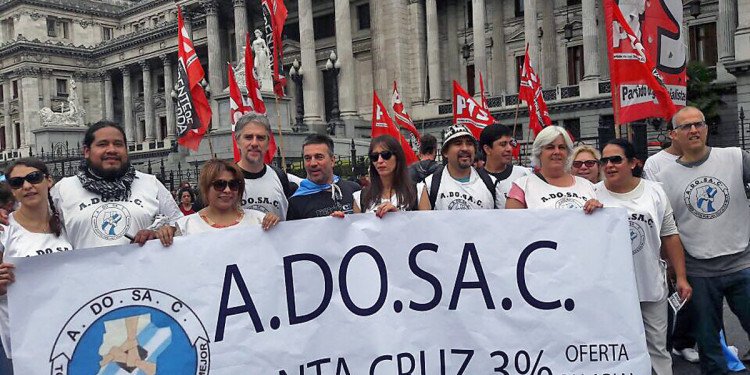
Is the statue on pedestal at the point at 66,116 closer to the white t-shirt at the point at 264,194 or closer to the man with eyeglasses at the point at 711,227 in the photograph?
the white t-shirt at the point at 264,194

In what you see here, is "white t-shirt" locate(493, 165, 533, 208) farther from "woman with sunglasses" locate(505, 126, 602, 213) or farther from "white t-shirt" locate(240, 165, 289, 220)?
"white t-shirt" locate(240, 165, 289, 220)

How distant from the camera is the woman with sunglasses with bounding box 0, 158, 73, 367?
448cm

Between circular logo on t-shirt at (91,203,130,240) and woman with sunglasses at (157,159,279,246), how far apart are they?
0.34 meters

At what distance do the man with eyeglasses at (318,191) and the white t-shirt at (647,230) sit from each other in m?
1.97

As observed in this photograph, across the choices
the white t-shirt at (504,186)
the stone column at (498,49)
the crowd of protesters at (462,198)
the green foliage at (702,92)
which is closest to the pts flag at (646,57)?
the crowd of protesters at (462,198)

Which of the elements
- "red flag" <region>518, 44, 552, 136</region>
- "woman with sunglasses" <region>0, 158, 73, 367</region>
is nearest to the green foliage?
"red flag" <region>518, 44, 552, 136</region>

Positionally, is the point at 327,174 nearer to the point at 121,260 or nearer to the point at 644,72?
the point at 121,260

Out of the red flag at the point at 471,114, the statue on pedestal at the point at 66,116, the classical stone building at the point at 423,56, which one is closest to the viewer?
the red flag at the point at 471,114

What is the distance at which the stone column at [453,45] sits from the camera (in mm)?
43781

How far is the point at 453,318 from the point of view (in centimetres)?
461

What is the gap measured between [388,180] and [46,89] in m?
72.8

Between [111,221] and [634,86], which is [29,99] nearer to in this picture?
[634,86]

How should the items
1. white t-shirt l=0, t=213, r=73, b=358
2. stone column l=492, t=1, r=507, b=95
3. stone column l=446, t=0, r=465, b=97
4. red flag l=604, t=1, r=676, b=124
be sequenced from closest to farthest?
white t-shirt l=0, t=213, r=73, b=358 < red flag l=604, t=1, r=676, b=124 < stone column l=492, t=1, r=507, b=95 < stone column l=446, t=0, r=465, b=97

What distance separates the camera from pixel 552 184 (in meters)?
5.08
